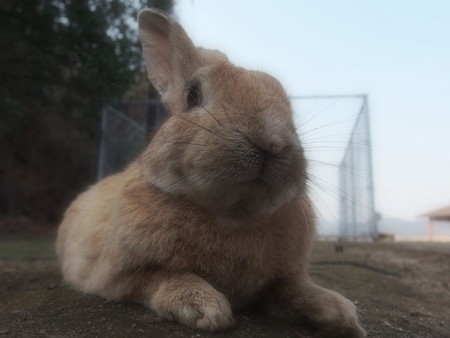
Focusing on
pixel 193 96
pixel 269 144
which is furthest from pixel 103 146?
pixel 269 144

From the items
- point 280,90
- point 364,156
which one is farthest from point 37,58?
point 280,90

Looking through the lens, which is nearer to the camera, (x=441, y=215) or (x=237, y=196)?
(x=237, y=196)

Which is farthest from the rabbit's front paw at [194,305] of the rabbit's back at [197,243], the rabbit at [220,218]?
the rabbit's back at [197,243]

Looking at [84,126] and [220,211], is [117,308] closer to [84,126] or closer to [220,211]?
[220,211]

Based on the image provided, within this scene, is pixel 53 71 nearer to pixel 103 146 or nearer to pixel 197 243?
pixel 103 146

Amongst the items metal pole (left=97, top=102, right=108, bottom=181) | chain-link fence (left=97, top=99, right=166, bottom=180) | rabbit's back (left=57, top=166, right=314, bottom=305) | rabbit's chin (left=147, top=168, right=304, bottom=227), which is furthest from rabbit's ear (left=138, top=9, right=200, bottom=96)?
metal pole (left=97, top=102, right=108, bottom=181)

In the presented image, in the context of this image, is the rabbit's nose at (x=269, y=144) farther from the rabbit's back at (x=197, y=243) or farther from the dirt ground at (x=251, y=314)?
the dirt ground at (x=251, y=314)

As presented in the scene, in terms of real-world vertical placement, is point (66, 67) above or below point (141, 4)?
below
